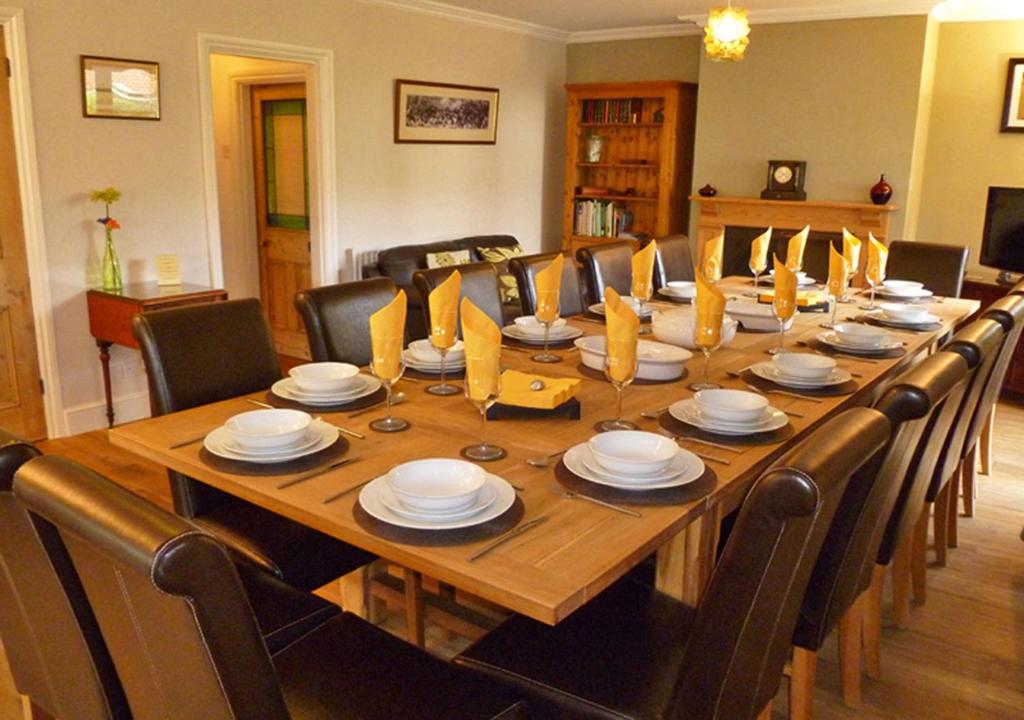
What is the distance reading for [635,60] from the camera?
686cm

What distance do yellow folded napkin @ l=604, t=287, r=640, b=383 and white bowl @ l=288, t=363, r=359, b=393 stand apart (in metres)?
0.67

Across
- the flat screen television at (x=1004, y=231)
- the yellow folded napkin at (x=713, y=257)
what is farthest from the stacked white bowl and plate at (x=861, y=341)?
the flat screen television at (x=1004, y=231)

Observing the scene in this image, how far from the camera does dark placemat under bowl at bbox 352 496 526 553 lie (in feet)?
4.51

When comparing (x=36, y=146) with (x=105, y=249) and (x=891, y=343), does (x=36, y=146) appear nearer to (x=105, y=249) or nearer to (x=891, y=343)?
(x=105, y=249)

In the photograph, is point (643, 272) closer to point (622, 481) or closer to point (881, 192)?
point (622, 481)

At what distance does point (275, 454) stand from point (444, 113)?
4.77m

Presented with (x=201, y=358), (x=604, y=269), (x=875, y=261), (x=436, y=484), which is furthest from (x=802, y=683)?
(x=604, y=269)

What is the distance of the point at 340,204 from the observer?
Result: 547 centimetres

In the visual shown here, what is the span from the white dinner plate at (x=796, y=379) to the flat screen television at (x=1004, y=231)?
3.62 m

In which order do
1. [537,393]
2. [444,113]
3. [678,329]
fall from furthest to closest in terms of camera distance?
1. [444,113]
2. [678,329]
3. [537,393]

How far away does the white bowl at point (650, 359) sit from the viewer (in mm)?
2357

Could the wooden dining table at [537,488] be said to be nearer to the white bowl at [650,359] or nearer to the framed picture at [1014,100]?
the white bowl at [650,359]

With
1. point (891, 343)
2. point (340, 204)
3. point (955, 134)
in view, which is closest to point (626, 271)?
point (891, 343)

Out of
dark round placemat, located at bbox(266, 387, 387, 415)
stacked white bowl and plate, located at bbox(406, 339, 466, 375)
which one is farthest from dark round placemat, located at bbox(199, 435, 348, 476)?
stacked white bowl and plate, located at bbox(406, 339, 466, 375)
